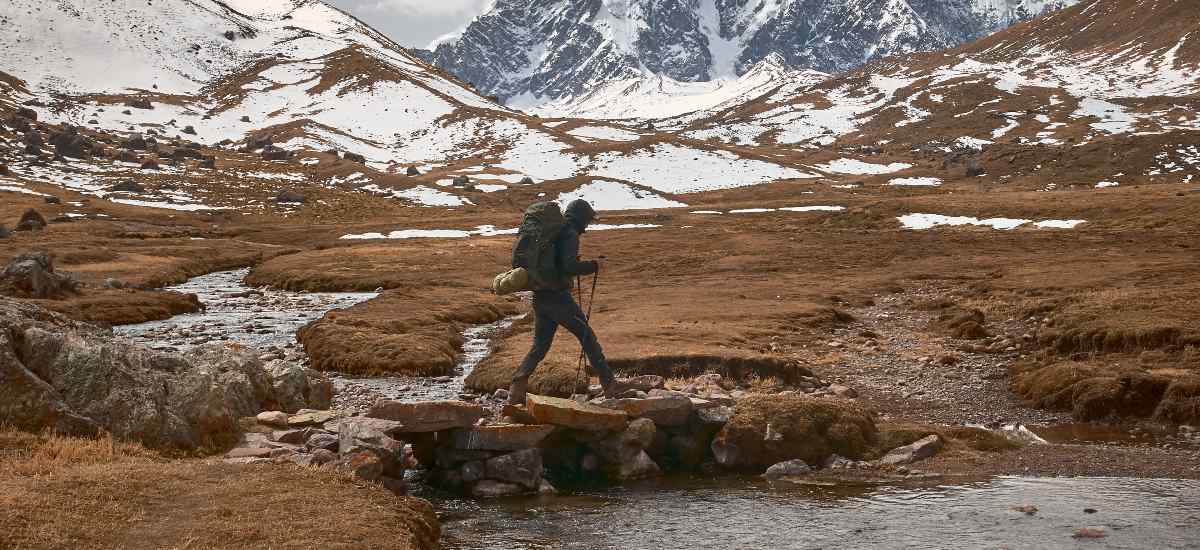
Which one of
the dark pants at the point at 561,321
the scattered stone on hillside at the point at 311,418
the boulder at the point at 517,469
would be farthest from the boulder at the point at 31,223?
the boulder at the point at 517,469

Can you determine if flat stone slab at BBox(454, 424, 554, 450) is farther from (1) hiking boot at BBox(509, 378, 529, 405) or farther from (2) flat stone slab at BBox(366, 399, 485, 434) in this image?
(1) hiking boot at BBox(509, 378, 529, 405)

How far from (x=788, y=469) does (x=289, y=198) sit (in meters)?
136

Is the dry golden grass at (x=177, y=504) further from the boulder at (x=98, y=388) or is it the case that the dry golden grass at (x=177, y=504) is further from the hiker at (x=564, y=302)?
the hiker at (x=564, y=302)

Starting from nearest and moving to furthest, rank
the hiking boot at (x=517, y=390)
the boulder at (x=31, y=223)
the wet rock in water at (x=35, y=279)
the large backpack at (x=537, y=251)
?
the large backpack at (x=537, y=251)
the hiking boot at (x=517, y=390)
the wet rock in water at (x=35, y=279)
the boulder at (x=31, y=223)

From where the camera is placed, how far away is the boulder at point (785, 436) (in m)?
19.7

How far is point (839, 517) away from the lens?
50.9 ft

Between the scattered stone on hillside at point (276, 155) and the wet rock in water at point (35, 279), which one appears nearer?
the wet rock in water at point (35, 279)

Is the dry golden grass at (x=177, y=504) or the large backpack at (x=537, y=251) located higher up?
the large backpack at (x=537, y=251)

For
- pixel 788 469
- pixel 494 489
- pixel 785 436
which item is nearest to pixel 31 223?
pixel 494 489

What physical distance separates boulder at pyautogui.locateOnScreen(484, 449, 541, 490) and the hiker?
76.8 inches

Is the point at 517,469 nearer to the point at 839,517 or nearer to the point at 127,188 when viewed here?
the point at 839,517

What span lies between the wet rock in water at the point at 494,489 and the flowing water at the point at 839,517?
0.39 m

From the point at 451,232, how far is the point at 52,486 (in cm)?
9640

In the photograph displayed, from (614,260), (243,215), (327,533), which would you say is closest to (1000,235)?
(614,260)
